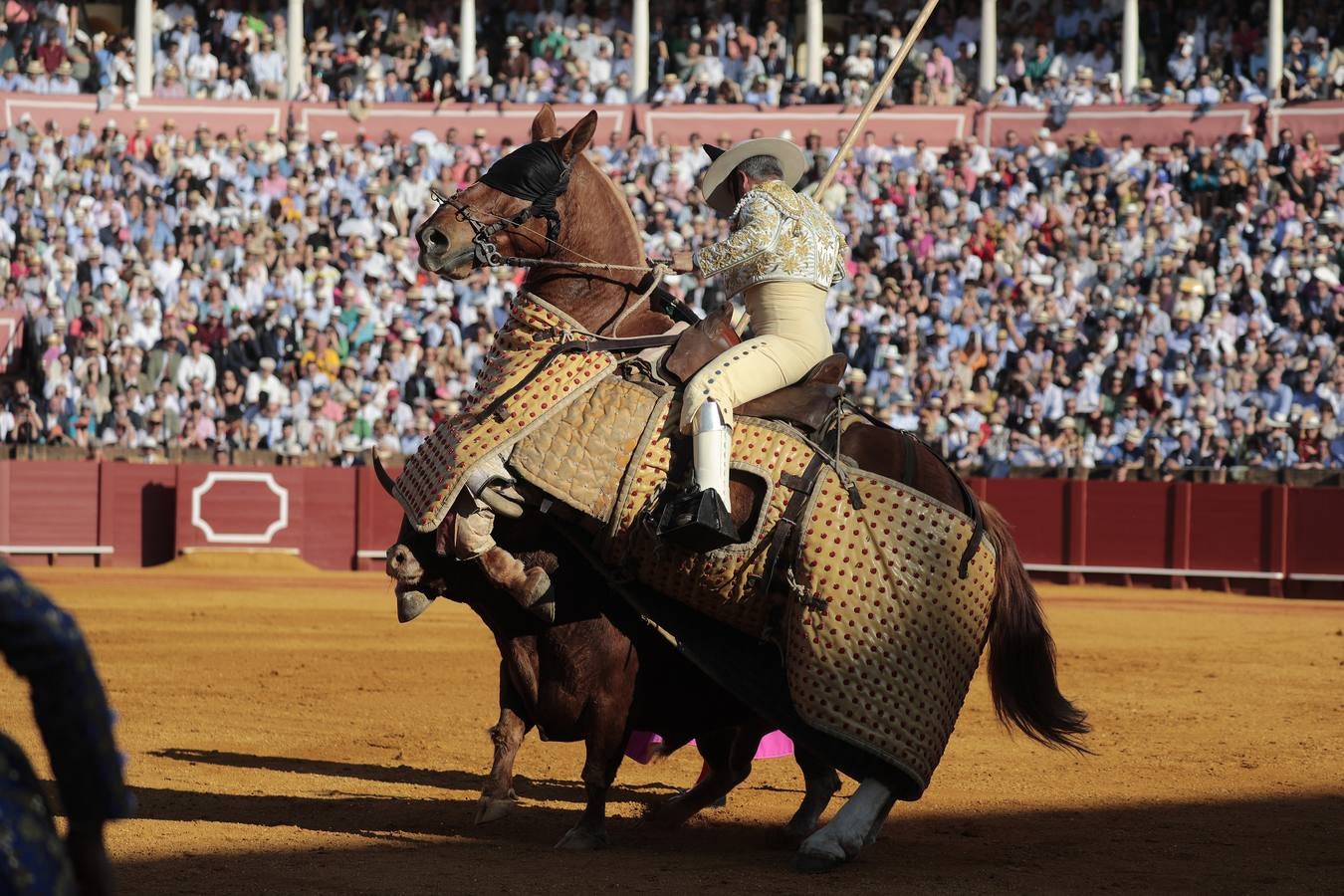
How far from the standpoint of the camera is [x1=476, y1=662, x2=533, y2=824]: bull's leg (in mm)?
5711

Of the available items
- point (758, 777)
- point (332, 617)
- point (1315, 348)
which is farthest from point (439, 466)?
point (1315, 348)

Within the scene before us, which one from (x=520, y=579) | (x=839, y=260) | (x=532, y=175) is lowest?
(x=520, y=579)

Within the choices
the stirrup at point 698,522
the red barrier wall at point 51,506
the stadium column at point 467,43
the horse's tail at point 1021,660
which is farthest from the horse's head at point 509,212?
the stadium column at point 467,43

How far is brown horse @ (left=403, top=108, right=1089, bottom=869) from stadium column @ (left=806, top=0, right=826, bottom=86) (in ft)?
67.5

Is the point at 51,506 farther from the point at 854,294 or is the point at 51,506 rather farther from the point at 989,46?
the point at 989,46

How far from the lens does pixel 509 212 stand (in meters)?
5.42

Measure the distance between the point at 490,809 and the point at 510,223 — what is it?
6.25 ft

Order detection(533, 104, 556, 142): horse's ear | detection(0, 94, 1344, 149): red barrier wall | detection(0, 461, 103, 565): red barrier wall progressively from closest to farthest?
detection(533, 104, 556, 142): horse's ear → detection(0, 461, 103, 565): red barrier wall → detection(0, 94, 1344, 149): red barrier wall

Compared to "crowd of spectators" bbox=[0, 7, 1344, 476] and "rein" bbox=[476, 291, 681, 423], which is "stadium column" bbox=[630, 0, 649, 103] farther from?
"rein" bbox=[476, 291, 681, 423]

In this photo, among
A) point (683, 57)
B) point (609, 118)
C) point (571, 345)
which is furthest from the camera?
point (683, 57)

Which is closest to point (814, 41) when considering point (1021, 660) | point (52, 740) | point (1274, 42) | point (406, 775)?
point (1274, 42)

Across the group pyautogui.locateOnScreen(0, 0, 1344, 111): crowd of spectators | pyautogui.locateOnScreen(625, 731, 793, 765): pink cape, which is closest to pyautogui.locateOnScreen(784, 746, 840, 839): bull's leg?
pyautogui.locateOnScreen(625, 731, 793, 765): pink cape

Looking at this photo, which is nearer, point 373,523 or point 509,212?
point 509,212

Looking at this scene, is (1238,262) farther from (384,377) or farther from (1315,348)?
(384,377)
